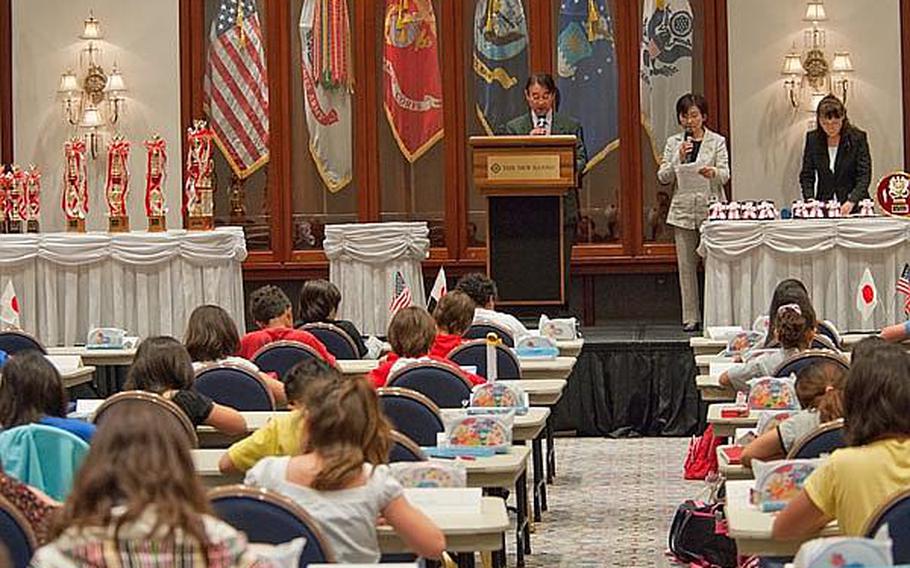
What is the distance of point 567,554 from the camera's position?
25.9ft

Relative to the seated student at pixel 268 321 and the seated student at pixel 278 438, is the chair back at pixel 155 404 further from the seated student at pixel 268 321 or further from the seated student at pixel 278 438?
the seated student at pixel 268 321

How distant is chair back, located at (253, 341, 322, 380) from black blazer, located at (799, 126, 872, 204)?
18.4ft

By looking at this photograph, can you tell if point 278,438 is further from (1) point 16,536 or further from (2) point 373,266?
(2) point 373,266

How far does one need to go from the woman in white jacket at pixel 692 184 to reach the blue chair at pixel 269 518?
9.13 m

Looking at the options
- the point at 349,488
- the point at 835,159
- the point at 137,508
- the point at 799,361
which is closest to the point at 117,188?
the point at 835,159

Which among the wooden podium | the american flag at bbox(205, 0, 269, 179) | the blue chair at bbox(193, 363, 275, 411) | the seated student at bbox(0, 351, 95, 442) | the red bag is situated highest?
the american flag at bbox(205, 0, 269, 179)

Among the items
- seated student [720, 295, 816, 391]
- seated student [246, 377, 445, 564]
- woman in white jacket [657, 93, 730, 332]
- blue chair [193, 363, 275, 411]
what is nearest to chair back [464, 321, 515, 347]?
seated student [720, 295, 816, 391]

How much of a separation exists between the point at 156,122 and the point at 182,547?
12.4m

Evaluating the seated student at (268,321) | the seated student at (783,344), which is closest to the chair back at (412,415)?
the seated student at (783,344)

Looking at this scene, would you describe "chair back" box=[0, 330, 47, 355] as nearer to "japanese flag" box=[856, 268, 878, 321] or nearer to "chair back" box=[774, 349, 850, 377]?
"chair back" box=[774, 349, 850, 377]

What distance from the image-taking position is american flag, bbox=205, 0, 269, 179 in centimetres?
1505

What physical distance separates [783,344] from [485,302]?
259cm

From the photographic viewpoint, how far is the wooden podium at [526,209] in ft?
38.4

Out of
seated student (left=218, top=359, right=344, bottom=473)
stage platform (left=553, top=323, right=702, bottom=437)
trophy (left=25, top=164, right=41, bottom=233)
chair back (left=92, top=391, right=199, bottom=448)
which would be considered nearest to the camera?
seated student (left=218, top=359, right=344, bottom=473)
